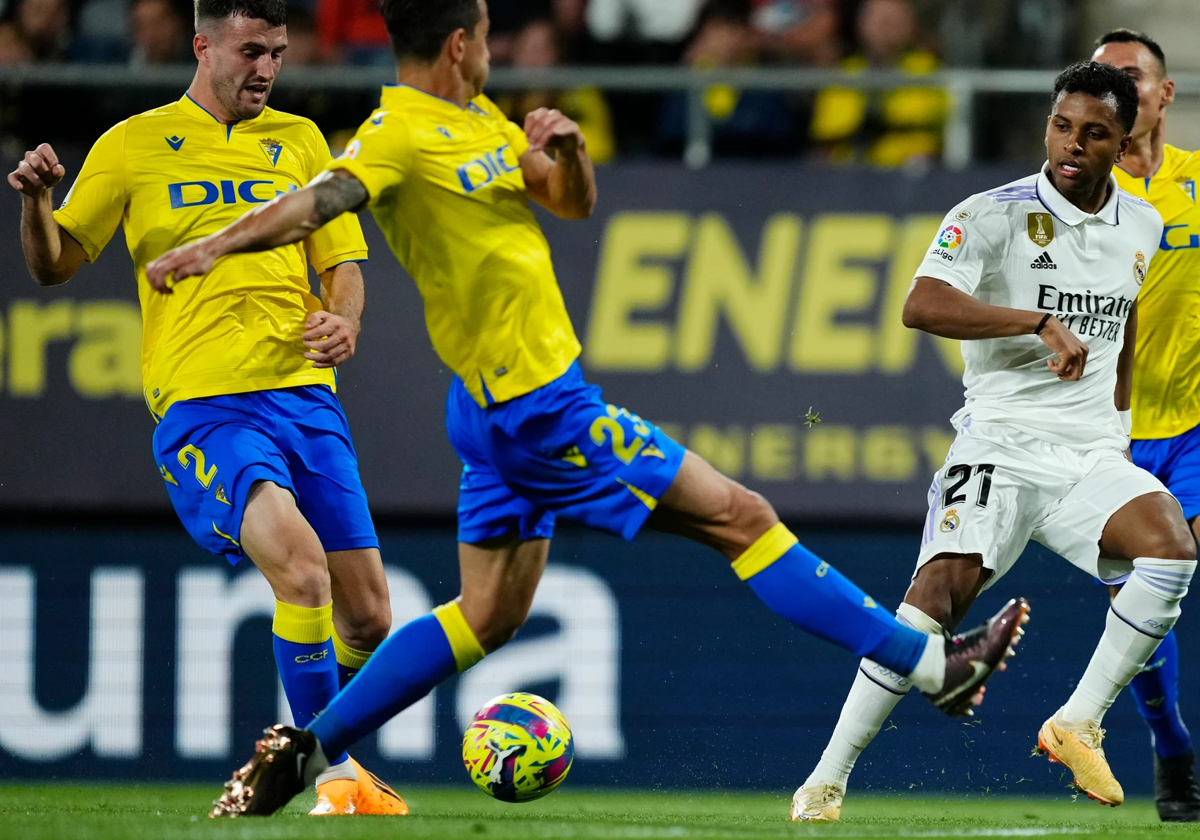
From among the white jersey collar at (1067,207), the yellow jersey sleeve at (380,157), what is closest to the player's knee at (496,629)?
the yellow jersey sleeve at (380,157)

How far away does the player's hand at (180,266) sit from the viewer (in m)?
4.36

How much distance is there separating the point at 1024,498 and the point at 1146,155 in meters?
1.69

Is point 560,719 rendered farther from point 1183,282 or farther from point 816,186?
point 816,186

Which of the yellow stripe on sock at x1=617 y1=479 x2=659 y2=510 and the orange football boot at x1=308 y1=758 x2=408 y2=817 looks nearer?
the yellow stripe on sock at x1=617 y1=479 x2=659 y2=510

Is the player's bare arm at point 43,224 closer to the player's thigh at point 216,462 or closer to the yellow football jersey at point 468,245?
the player's thigh at point 216,462

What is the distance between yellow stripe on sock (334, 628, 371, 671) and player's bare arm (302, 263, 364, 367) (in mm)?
1060

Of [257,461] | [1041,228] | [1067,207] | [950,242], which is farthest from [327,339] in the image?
[1067,207]

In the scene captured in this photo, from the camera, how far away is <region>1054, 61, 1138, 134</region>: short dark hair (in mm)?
5586

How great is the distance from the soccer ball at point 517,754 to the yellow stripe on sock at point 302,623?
0.59 m

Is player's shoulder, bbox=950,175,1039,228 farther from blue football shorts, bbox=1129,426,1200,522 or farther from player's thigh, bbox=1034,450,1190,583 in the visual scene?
blue football shorts, bbox=1129,426,1200,522

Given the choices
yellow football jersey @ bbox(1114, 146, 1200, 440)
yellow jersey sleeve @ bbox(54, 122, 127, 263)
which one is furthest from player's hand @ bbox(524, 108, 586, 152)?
yellow football jersey @ bbox(1114, 146, 1200, 440)

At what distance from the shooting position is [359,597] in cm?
592

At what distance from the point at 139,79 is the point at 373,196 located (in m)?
4.49

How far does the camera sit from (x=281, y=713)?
869cm
